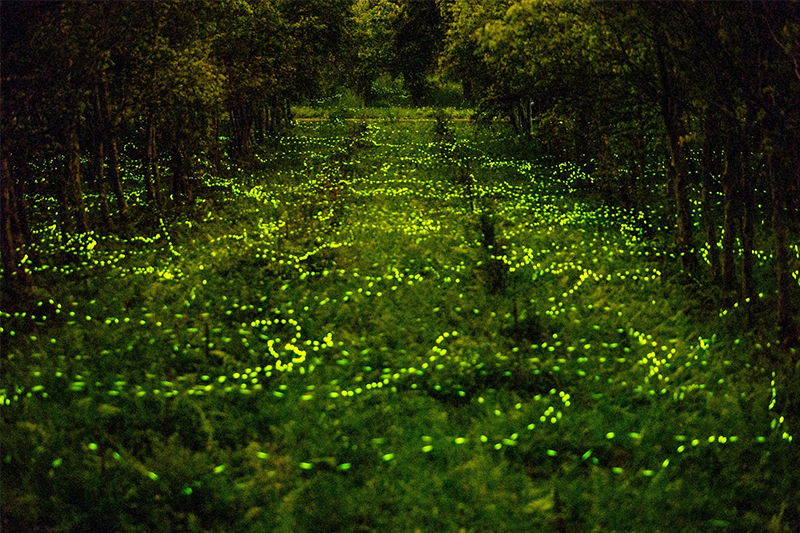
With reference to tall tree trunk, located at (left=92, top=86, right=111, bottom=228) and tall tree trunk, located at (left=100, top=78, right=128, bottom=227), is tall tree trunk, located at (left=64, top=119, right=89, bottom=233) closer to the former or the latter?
tall tree trunk, located at (left=92, top=86, right=111, bottom=228)

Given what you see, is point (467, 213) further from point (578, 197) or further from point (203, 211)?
point (203, 211)

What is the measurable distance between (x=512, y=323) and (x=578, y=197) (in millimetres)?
10448

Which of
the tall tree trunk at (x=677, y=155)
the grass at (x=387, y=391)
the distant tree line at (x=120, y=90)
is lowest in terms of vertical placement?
the grass at (x=387, y=391)

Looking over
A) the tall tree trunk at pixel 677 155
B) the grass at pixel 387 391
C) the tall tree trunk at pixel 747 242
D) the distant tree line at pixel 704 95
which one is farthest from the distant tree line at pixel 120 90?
the tall tree trunk at pixel 747 242

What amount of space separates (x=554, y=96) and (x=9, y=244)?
18.5 metres

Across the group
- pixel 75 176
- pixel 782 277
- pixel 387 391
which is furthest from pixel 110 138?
pixel 782 277

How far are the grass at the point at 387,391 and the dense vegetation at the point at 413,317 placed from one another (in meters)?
0.04

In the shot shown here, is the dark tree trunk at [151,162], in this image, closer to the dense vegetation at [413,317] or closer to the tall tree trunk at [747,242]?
the dense vegetation at [413,317]

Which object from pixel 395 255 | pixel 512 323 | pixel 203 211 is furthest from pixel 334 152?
pixel 512 323

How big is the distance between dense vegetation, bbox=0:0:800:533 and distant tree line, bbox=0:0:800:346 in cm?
8

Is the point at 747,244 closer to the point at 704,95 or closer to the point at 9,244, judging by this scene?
the point at 704,95

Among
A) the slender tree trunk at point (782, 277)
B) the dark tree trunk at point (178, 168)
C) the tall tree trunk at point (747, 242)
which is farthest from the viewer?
the dark tree trunk at point (178, 168)

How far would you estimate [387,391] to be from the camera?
26.2 ft

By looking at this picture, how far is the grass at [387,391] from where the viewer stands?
5.84m
